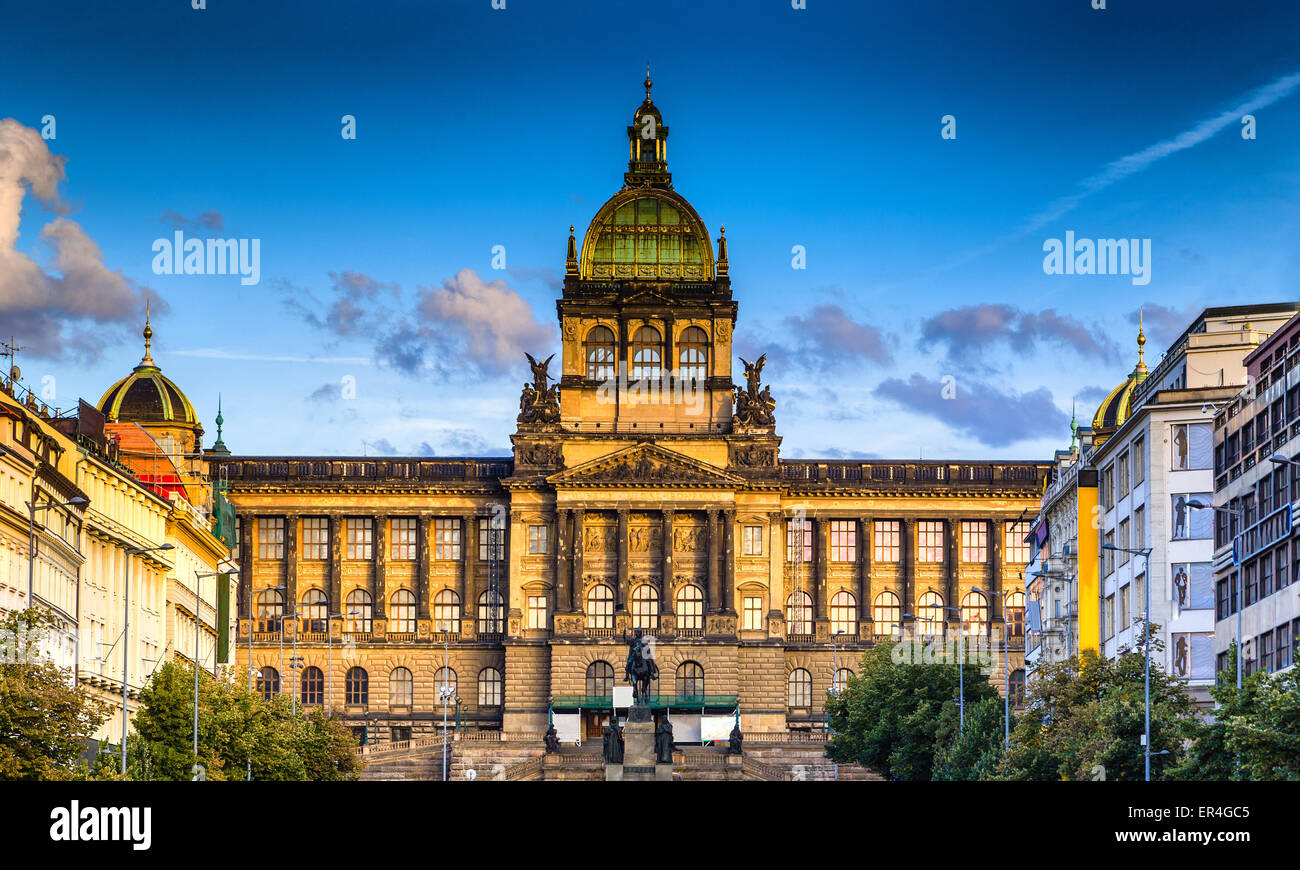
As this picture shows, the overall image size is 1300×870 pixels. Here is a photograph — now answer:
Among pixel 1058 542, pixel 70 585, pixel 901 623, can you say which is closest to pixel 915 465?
pixel 901 623

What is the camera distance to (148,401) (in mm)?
179250

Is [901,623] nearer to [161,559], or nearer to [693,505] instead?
[693,505]

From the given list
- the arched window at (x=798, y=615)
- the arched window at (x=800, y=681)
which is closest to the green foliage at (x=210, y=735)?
the arched window at (x=800, y=681)

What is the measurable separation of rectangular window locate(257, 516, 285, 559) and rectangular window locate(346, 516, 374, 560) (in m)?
4.89

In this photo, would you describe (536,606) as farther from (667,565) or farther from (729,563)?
(729,563)

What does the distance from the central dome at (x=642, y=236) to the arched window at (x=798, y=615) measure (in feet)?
84.9

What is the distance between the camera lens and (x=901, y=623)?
600 ft

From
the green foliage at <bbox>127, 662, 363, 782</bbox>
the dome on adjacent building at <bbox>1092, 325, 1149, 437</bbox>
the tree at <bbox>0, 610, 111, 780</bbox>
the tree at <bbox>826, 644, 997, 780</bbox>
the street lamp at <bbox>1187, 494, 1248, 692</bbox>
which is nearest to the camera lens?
the tree at <bbox>0, 610, 111, 780</bbox>

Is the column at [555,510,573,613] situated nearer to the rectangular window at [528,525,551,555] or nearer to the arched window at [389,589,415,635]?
the rectangular window at [528,525,551,555]

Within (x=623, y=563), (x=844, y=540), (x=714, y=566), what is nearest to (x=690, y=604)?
(x=714, y=566)

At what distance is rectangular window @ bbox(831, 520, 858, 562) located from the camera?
609 feet

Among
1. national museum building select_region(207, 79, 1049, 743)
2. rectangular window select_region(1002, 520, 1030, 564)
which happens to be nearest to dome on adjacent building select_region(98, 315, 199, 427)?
national museum building select_region(207, 79, 1049, 743)
